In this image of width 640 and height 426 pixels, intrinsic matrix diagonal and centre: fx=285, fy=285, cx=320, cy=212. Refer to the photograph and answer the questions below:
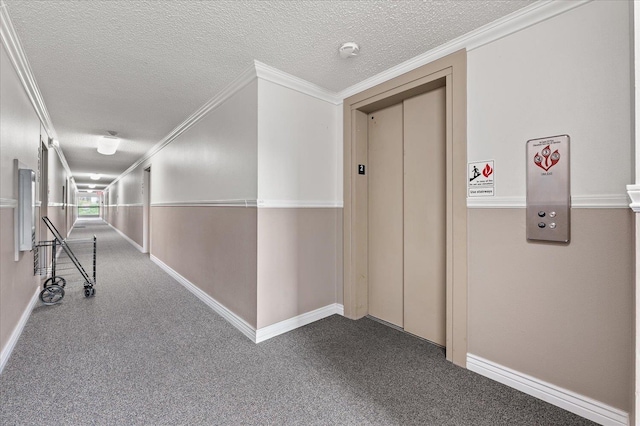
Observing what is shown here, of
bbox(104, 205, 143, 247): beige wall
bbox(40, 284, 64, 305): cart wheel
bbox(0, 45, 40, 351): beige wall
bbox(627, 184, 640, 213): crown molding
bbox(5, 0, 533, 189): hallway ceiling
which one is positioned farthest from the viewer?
bbox(104, 205, 143, 247): beige wall

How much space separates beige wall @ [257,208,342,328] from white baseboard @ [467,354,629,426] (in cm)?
144

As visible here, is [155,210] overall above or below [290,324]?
above

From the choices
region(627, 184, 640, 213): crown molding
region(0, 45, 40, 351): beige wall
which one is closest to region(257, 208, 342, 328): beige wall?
region(0, 45, 40, 351): beige wall

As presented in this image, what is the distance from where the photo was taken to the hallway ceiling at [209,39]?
1.73 meters

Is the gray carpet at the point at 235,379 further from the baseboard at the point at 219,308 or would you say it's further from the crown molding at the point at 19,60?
the crown molding at the point at 19,60

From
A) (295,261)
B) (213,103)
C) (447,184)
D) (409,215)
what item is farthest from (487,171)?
(213,103)

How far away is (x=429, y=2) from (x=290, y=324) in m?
2.68

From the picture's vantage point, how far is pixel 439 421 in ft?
5.10

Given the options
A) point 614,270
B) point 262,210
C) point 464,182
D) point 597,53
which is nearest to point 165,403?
point 262,210

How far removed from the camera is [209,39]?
205 centimetres

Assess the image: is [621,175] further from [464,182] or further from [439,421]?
[439,421]

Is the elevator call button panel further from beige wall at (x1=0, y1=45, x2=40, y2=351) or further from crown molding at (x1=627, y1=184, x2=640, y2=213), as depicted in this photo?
beige wall at (x1=0, y1=45, x2=40, y2=351)

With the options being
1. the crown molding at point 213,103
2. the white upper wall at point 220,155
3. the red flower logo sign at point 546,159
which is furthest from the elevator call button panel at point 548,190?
the crown molding at point 213,103

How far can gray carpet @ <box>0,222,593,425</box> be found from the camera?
1.59 metres
